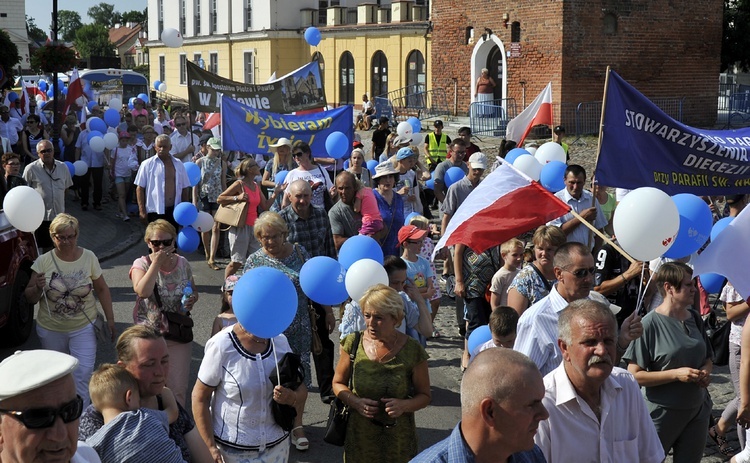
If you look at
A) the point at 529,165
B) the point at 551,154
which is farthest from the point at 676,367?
the point at 551,154

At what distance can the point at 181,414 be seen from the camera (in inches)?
169

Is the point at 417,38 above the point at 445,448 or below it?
above

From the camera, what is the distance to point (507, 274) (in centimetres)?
752

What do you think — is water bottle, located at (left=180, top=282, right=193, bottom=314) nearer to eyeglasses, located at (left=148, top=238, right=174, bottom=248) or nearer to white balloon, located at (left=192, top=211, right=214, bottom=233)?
eyeglasses, located at (left=148, top=238, right=174, bottom=248)

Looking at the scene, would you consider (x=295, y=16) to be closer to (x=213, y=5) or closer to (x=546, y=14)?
(x=213, y=5)

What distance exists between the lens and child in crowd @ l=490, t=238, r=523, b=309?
24.6 feet

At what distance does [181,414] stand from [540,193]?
3.09 meters

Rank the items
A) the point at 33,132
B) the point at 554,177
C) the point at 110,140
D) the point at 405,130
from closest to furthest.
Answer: the point at 554,177, the point at 405,130, the point at 110,140, the point at 33,132

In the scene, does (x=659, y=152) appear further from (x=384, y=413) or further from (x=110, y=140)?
(x=110, y=140)

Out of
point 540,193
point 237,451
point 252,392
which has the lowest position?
point 237,451

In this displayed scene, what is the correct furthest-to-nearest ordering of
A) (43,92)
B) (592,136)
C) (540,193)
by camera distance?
1. (43,92)
2. (592,136)
3. (540,193)

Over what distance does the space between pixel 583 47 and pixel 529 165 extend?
59.1ft

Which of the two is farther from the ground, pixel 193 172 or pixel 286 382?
pixel 193 172

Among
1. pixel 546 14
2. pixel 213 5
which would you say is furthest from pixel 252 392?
pixel 213 5
